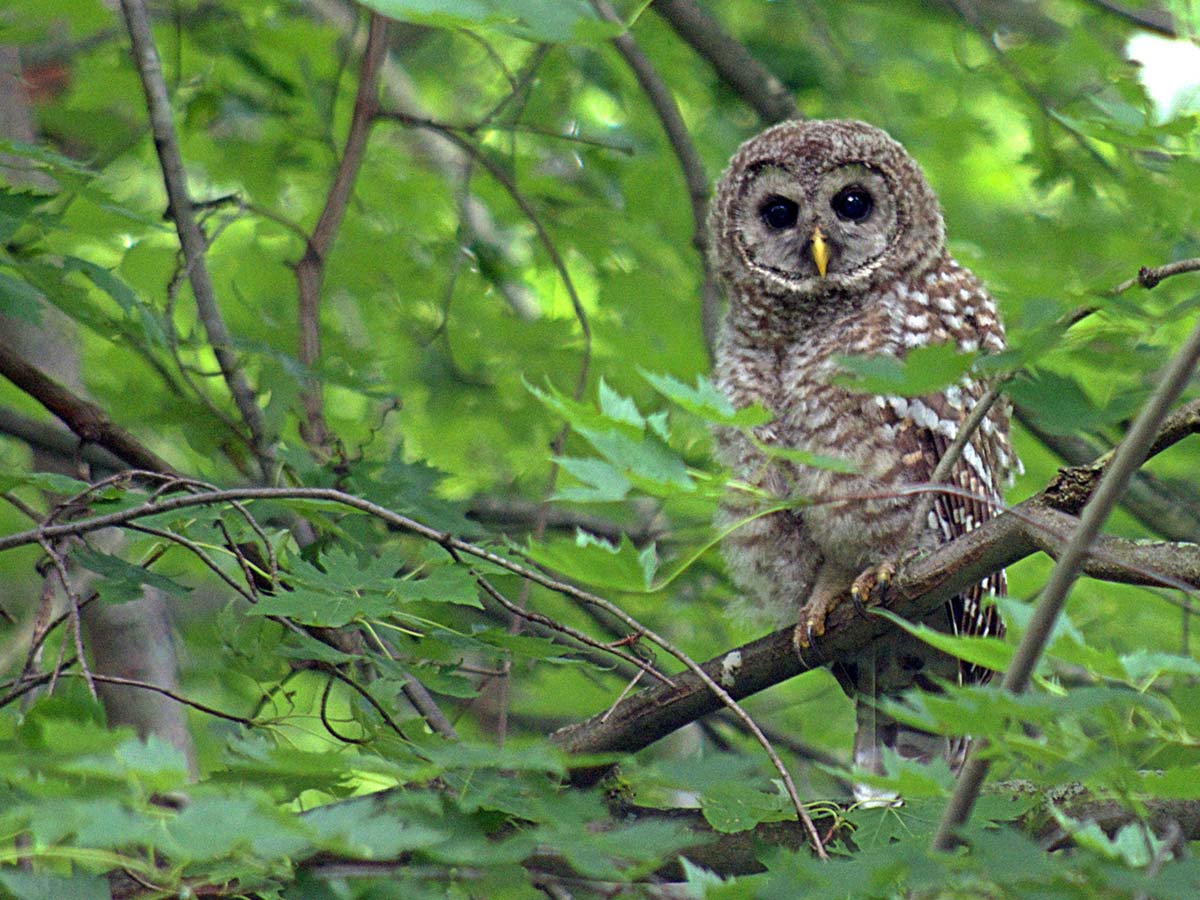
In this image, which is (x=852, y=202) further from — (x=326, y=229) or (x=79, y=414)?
(x=79, y=414)

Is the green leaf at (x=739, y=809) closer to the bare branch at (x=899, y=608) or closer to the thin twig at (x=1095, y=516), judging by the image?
the bare branch at (x=899, y=608)

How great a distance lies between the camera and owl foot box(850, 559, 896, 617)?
2.82 m

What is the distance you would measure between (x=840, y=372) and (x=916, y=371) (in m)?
1.71

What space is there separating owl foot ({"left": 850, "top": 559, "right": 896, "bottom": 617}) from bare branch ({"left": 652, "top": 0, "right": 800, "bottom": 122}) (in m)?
→ 1.82

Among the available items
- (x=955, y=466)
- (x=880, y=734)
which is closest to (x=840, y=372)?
(x=955, y=466)

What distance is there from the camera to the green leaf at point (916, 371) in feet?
5.17

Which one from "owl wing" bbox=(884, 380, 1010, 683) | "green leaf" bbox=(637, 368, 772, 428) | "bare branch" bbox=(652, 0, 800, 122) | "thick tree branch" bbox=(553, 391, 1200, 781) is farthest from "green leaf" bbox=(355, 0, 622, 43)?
"bare branch" bbox=(652, 0, 800, 122)

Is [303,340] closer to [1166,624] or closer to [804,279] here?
[804,279]

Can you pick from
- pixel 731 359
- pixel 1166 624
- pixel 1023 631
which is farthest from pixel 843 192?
pixel 1023 631

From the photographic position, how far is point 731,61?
4.36 metres

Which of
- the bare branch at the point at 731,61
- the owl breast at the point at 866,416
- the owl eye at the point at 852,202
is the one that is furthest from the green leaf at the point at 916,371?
the bare branch at the point at 731,61

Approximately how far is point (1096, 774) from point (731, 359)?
2.43 m

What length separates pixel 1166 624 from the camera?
422 cm

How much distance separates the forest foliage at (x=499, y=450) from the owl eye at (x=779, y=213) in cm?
24
